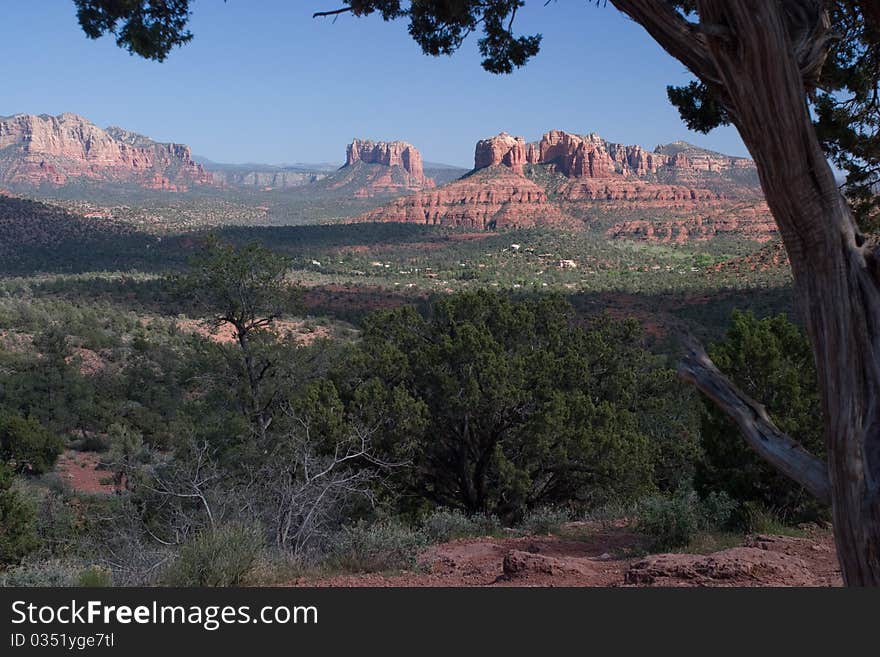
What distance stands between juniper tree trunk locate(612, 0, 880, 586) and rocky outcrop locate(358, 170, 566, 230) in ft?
330

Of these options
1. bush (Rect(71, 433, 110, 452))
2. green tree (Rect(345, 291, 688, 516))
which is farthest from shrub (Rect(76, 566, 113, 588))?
bush (Rect(71, 433, 110, 452))

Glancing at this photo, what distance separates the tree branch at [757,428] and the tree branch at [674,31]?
141 centimetres

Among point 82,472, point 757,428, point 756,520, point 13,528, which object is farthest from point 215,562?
point 82,472

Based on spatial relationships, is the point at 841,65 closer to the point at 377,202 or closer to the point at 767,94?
the point at 767,94

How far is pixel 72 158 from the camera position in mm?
180625

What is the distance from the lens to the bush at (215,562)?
16.9 ft

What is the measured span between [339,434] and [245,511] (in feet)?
7.88

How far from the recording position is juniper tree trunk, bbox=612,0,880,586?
3.26 meters

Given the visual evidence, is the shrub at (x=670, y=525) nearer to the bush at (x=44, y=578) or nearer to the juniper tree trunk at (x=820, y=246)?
the juniper tree trunk at (x=820, y=246)

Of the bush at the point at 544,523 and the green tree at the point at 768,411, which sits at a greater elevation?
the green tree at the point at 768,411

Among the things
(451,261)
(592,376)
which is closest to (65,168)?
(451,261)

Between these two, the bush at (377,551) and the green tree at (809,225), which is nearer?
the green tree at (809,225)

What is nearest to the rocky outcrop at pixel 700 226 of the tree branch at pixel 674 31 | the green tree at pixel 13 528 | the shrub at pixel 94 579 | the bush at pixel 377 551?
the green tree at pixel 13 528

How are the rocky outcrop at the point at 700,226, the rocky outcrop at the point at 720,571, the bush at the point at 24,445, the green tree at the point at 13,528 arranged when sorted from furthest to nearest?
the rocky outcrop at the point at 700,226 < the bush at the point at 24,445 < the green tree at the point at 13,528 < the rocky outcrop at the point at 720,571
